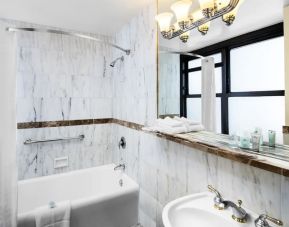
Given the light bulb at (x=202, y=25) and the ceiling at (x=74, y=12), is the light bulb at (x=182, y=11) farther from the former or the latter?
the ceiling at (x=74, y=12)

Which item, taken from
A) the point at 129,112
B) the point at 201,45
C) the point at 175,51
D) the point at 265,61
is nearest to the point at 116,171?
the point at 129,112

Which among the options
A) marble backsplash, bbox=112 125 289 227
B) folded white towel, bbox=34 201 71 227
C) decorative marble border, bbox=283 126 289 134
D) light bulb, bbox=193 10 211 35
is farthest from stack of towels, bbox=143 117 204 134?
folded white towel, bbox=34 201 71 227

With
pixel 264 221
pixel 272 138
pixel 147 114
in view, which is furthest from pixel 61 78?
pixel 264 221

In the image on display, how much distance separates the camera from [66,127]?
9.11 ft

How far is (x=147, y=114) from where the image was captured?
209 centimetres

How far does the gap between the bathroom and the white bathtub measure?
0.01m

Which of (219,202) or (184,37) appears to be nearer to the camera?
(219,202)

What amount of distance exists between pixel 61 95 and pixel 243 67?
2309mm

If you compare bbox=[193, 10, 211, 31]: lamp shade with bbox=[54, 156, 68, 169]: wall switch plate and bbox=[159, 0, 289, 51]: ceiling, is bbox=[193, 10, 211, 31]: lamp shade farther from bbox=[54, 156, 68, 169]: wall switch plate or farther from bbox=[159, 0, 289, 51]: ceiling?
bbox=[54, 156, 68, 169]: wall switch plate

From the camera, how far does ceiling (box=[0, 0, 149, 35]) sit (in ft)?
6.52

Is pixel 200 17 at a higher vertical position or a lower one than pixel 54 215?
higher

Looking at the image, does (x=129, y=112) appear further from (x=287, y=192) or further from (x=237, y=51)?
(x=287, y=192)

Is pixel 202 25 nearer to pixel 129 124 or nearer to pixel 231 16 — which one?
pixel 231 16

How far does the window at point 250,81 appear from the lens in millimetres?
1010
